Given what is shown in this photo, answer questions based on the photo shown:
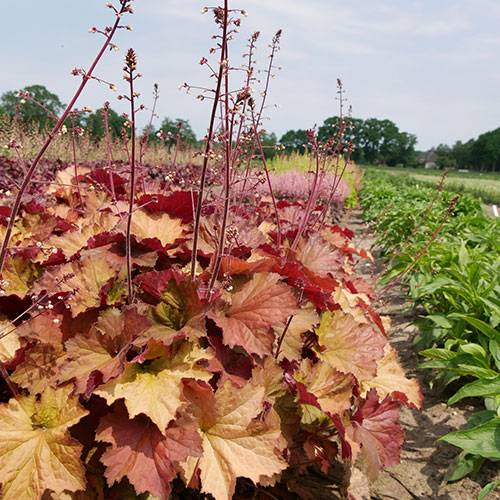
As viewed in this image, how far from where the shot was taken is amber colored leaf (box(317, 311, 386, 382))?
4.98 ft

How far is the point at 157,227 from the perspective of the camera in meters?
1.70

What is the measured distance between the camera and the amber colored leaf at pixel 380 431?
1473mm

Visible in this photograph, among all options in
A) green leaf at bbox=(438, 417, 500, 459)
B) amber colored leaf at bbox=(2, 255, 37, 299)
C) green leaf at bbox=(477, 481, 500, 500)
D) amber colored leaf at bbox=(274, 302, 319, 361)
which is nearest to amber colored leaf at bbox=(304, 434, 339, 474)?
amber colored leaf at bbox=(274, 302, 319, 361)

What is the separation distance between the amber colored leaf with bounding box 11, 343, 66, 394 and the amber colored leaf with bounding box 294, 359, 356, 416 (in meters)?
0.76

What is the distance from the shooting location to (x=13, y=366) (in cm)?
121

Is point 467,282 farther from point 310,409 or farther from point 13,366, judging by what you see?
point 13,366

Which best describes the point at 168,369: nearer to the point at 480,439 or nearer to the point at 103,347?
the point at 103,347

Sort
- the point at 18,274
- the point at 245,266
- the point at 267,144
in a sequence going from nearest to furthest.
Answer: the point at 245,266
the point at 18,274
the point at 267,144

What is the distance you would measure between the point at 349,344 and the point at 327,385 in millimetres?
222

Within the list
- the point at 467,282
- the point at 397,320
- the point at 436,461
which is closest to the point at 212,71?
the point at 436,461

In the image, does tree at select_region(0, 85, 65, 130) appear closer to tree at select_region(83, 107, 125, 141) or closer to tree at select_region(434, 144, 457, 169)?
tree at select_region(83, 107, 125, 141)

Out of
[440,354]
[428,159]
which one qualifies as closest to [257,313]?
[440,354]

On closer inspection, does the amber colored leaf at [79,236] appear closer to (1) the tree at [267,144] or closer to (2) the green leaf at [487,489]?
(1) the tree at [267,144]

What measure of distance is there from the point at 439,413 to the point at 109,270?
8.52 ft
